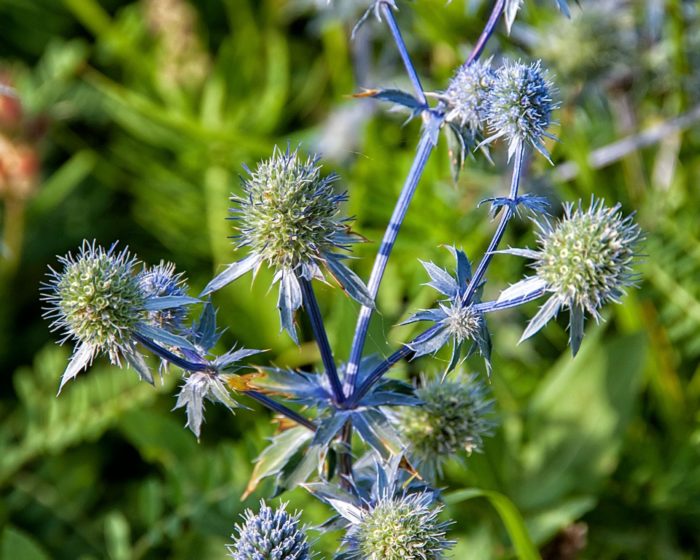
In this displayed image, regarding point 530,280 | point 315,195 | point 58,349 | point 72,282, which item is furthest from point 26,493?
point 530,280

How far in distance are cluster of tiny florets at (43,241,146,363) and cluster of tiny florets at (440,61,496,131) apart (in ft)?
1.53

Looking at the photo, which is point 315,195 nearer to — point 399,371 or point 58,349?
point 399,371

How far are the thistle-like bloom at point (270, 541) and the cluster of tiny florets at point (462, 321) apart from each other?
0.29 m

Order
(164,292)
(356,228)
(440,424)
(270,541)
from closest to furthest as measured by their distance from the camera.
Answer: (270,541), (164,292), (440,424), (356,228)

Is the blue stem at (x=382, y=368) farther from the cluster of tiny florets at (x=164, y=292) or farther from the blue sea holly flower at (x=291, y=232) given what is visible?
the cluster of tiny florets at (x=164, y=292)

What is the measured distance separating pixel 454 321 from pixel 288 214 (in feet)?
0.78

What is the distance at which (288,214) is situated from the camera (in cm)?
98

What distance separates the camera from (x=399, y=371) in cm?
152

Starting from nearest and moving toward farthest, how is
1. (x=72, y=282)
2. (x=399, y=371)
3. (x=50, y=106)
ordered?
1. (x=72, y=282)
2. (x=399, y=371)
3. (x=50, y=106)

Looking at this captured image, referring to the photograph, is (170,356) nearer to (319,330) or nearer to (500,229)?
(319,330)

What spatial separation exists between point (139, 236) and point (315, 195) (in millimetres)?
1719

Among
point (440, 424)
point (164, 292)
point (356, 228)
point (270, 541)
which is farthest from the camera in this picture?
point (356, 228)

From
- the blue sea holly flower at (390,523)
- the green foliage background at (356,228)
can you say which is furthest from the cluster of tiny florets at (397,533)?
the green foliage background at (356,228)

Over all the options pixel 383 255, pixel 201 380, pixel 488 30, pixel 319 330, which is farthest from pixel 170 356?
pixel 488 30
